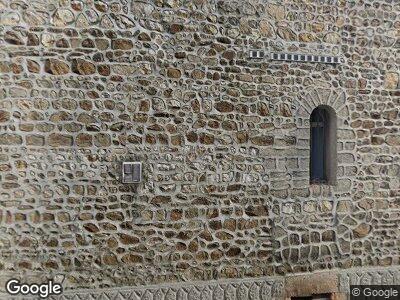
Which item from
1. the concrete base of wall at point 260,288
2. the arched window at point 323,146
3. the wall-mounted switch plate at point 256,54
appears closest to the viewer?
the concrete base of wall at point 260,288

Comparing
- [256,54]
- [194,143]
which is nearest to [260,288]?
[194,143]

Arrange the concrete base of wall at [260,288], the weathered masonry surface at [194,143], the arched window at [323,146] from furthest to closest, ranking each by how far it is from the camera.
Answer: the arched window at [323,146] < the concrete base of wall at [260,288] < the weathered masonry surface at [194,143]

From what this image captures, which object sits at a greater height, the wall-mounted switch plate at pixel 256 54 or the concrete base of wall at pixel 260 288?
the wall-mounted switch plate at pixel 256 54

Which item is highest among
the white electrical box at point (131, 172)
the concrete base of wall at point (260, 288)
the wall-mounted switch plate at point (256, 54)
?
the wall-mounted switch plate at point (256, 54)

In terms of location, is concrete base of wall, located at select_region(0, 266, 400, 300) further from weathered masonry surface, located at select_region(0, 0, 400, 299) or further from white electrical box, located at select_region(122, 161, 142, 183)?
white electrical box, located at select_region(122, 161, 142, 183)

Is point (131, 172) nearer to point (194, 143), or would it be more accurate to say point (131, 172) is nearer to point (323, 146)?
point (194, 143)

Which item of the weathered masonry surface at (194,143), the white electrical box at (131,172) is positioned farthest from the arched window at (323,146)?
the white electrical box at (131,172)

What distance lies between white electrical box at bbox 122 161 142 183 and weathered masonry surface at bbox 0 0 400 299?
0.08 m

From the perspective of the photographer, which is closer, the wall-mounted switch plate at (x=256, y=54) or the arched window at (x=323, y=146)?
the wall-mounted switch plate at (x=256, y=54)

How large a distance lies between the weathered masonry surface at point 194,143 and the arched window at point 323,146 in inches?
5.8

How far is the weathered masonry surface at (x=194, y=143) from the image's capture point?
5.42m

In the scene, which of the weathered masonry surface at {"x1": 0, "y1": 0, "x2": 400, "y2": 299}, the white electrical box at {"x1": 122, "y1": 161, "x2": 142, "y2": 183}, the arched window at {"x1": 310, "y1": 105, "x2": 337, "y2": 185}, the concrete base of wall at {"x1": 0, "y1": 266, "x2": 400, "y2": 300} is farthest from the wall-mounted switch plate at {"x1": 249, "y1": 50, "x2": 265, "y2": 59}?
the concrete base of wall at {"x1": 0, "y1": 266, "x2": 400, "y2": 300}

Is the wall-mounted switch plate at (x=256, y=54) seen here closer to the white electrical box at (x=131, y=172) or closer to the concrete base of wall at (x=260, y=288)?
the white electrical box at (x=131, y=172)

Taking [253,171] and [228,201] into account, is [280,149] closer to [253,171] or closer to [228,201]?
[253,171]
